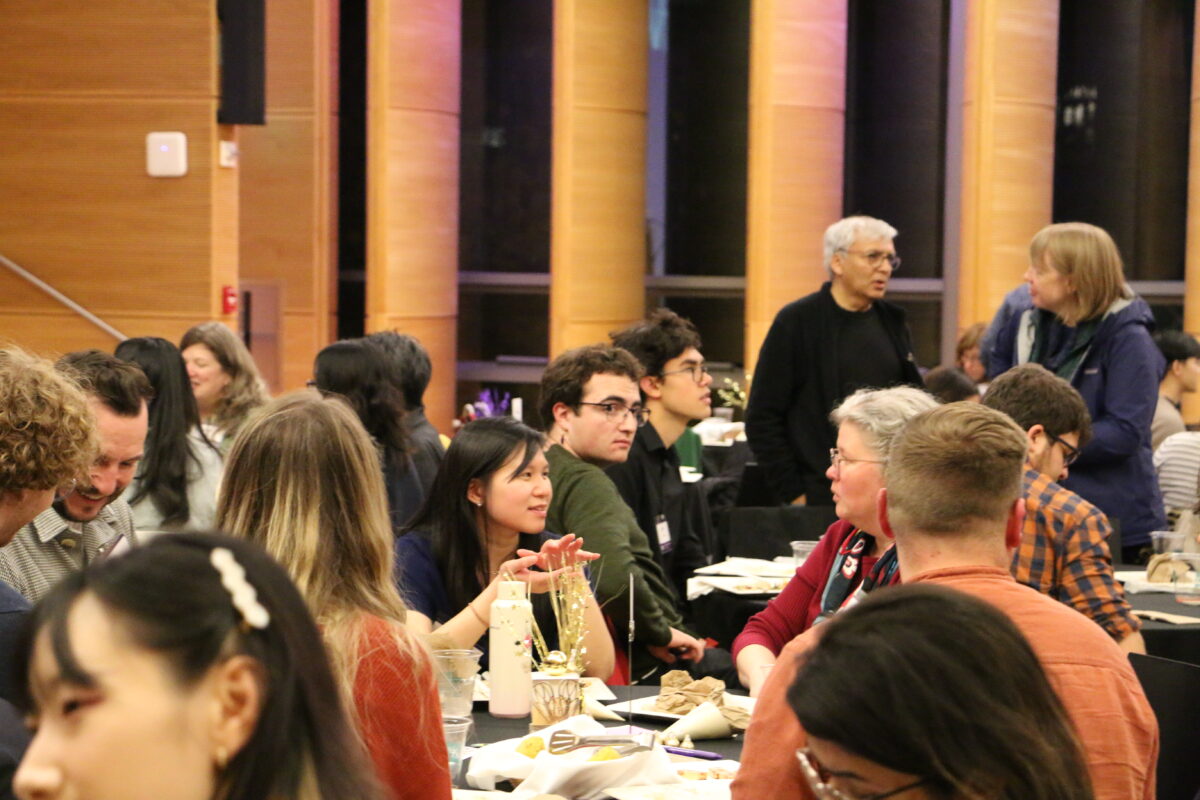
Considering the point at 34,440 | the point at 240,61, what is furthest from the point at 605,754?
the point at 240,61

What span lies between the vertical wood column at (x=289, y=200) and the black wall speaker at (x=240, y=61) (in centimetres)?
330

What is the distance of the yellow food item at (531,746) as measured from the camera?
279cm

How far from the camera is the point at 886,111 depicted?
12.2 metres

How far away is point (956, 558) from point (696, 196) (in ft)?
34.2

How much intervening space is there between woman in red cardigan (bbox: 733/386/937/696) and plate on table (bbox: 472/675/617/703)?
0.31m

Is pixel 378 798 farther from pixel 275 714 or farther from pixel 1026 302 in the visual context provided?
pixel 1026 302

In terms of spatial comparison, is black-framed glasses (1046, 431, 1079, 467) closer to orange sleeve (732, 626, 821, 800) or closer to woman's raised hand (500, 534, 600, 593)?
woman's raised hand (500, 534, 600, 593)

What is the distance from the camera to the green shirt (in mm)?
3977

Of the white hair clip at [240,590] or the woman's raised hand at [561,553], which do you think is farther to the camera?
the woman's raised hand at [561,553]

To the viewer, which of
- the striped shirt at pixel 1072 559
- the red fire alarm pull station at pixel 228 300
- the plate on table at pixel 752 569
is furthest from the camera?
the red fire alarm pull station at pixel 228 300

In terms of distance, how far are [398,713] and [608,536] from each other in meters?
1.89

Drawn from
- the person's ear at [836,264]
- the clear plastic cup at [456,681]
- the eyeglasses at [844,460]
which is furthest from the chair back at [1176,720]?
the person's ear at [836,264]

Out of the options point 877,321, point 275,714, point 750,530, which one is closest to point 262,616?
point 275,714

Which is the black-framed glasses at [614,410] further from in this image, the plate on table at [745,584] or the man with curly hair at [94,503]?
the man with curly hair at [94,503]
